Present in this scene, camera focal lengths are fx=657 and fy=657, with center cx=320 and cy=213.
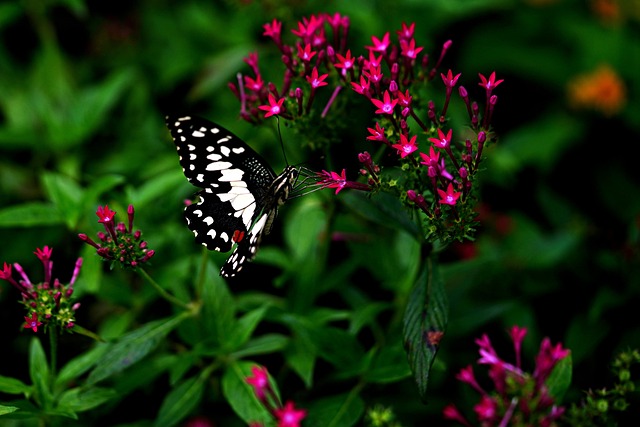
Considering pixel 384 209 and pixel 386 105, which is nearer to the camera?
pixel 386 105

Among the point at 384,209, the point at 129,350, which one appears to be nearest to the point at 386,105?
the point at 384,209

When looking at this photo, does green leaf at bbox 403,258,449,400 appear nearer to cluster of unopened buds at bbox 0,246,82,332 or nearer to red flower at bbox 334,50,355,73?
red flower at bbox 334,50,355,73

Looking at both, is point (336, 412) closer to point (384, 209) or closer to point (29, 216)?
point (384, 209)

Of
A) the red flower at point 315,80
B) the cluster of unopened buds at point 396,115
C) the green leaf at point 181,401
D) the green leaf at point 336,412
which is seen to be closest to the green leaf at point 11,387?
the green leaf at point 181,401

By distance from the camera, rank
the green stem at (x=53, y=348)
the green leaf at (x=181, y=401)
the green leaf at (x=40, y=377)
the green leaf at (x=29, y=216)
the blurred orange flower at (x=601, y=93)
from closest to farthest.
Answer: the green stem at (x=53, y=348), the green leaf at (x=40, y=377), the green leaf at (x=181, y=401), the green leaf at (x=29, y=216), the blurred orange flower at (x=601, y=93)

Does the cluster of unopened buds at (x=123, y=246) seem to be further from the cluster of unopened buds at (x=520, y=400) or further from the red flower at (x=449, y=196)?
the cluster of unopened buds at (x=520, y=400)
